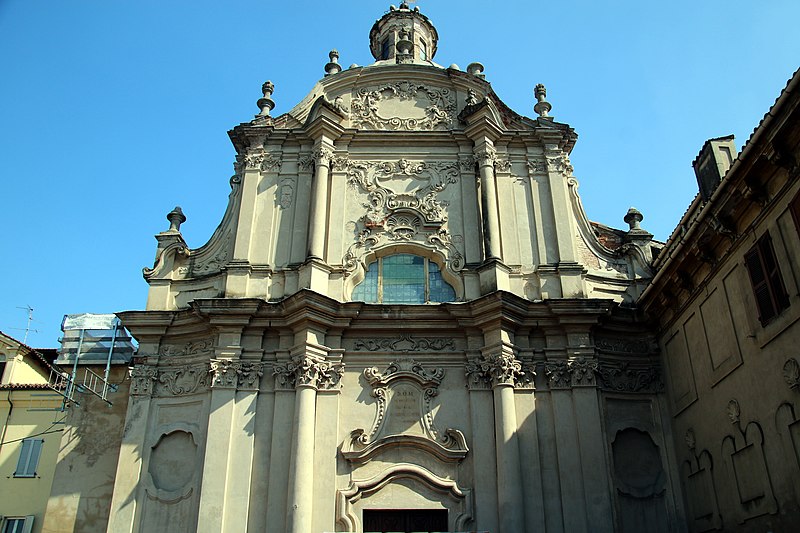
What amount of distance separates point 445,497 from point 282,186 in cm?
864

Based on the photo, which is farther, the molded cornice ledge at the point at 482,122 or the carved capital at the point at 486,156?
the molded cornice ledge at the point at 482,122

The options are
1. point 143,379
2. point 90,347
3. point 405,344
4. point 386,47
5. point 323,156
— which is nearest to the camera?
point 143,379

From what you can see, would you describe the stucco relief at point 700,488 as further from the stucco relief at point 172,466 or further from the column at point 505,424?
the stucco relief at point 172,466

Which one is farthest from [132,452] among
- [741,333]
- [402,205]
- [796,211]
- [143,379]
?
[796,211]

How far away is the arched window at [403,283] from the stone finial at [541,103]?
5.58m

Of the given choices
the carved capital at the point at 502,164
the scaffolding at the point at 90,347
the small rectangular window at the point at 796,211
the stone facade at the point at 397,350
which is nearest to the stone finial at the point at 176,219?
the stone facade at the point at 397,350

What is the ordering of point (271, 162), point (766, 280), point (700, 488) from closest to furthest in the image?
1. point (766, 280)
2. point (700, 488)
3. point (271, 162)

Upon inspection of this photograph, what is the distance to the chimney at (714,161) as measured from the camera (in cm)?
1387

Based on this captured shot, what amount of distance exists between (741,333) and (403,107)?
1081 centimetres

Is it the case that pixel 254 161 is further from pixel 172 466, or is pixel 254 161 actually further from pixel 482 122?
pixel 172 466

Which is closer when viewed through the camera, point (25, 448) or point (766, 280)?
point (766, 280)

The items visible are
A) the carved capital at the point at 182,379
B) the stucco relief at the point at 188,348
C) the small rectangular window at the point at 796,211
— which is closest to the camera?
the small rectangular window at the point at 796,211

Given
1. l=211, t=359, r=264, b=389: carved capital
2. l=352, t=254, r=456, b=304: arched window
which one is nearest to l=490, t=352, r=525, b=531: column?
l=352, t=254, r=456, b=304: arched window

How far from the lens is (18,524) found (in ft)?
61.1
